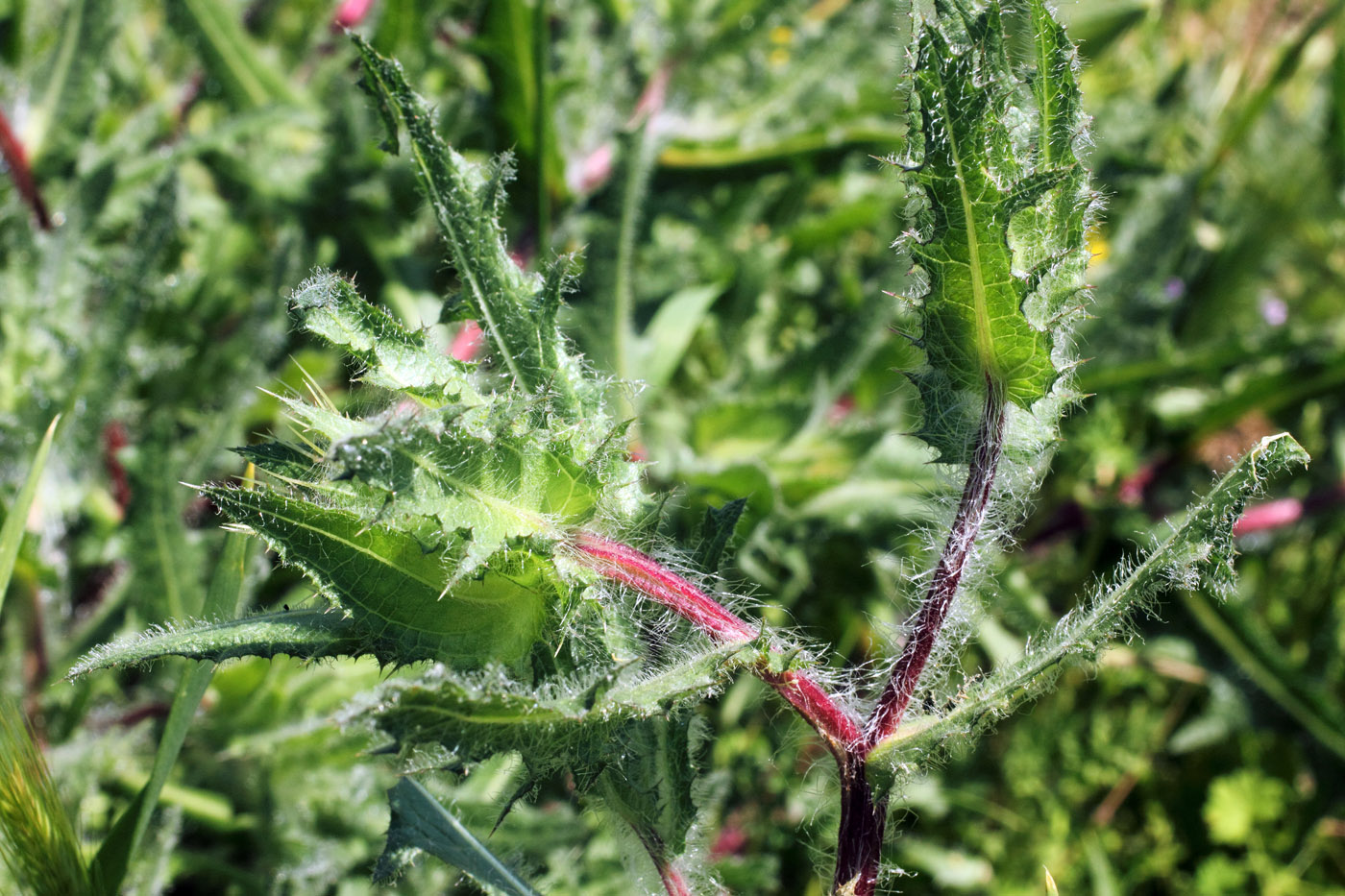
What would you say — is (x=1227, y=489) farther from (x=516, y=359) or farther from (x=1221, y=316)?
(x=1221, y=316)

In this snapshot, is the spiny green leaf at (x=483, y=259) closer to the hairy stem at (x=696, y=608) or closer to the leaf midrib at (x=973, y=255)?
the hairy stem at (x=696, y=608)

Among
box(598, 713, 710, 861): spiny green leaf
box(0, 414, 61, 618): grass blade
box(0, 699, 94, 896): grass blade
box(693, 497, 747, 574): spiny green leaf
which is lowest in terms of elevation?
box(0, 699, 94, 896): grass blade

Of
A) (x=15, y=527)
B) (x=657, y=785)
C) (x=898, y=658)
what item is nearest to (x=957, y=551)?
(x=898, y=658)

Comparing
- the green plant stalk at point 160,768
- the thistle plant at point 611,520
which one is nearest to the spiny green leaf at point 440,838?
the thistle plant at point 611,520

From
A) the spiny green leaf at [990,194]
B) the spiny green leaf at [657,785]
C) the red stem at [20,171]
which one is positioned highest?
the spiny green leaf at [990,194]

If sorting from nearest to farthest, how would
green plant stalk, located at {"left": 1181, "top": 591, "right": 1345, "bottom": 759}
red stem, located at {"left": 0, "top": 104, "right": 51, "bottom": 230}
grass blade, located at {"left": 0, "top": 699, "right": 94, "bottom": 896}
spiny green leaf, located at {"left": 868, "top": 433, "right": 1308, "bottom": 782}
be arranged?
spiny green leaf, located at {"left": 868, "top": 433, "right": 1308, "bottom": 782}
grass blade, located at {"left": 0, "top": 699, "right": 94, "bottom": 896}
red stem, located at {"left": 0, "top": 104, "right": 51, "bottom": 230}
green plant stalk, located at {"left": 1181, "top": 591, "right": 1345, "bottom": 759}

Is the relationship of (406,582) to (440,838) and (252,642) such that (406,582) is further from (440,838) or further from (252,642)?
(440,838)

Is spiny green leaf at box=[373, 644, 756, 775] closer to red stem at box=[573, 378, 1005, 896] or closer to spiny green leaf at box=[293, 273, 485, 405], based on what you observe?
red stem at box=[573, 378, 1005, 896]

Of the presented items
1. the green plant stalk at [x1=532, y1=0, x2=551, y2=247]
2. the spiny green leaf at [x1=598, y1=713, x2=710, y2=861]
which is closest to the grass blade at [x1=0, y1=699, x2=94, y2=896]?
the spiny green leaf at [x1=598, y1=713, x2=710, y2=861]
